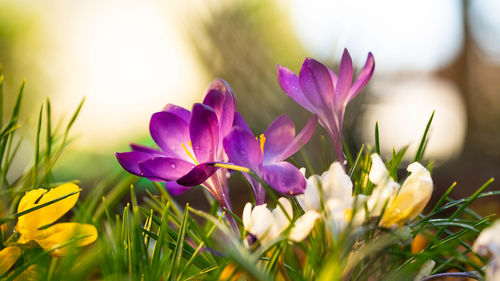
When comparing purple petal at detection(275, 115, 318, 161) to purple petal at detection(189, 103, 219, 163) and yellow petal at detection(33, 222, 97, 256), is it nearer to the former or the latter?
purple petal at detection(189, 103, 219, 163)

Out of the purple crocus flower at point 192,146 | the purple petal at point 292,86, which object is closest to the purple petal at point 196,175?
the purple crocus flower at point 192,146

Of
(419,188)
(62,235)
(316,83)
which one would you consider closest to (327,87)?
(316,83)

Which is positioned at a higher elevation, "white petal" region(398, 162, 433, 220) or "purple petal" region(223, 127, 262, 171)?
"purple petal" region(223, 127, 262, 171)

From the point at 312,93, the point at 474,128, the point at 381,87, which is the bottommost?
the point at 474,128

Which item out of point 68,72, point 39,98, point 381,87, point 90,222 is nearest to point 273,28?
point 68,72

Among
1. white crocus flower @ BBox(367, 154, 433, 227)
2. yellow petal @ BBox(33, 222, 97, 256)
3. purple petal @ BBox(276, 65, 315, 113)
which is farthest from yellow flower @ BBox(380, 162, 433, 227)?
yellow petal @ BBox(33, 222, 97, 256)

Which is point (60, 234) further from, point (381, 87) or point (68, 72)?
point (68, 72)
